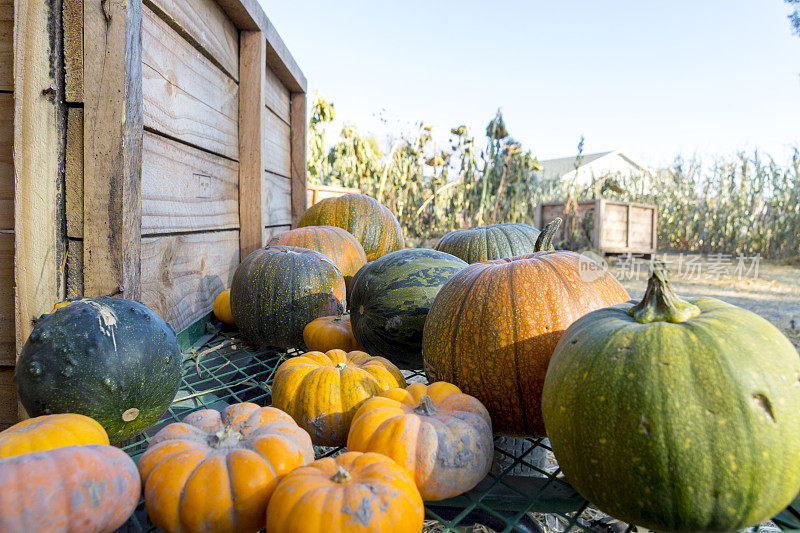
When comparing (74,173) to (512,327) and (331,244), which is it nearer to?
(512,327)

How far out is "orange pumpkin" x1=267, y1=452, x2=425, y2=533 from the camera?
0.82m

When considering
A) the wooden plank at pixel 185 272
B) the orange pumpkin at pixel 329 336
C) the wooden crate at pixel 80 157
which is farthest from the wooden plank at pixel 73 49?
the orange pumpkin at pixel 329 336

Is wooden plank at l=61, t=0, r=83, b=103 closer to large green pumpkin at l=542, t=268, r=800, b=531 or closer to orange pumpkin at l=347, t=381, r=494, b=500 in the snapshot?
orange pumpkin at l=347, t=381, r=494, b=500

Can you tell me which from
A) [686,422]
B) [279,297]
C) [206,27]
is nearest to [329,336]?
[279,297]

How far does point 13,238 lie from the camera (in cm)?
138

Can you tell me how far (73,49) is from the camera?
4.57 feet

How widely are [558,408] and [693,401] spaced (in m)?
0.25

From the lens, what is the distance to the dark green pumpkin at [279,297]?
2230mm

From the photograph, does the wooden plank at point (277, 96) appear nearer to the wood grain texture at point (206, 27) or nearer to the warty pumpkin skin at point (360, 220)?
the wood grain texture at point (206, 27)

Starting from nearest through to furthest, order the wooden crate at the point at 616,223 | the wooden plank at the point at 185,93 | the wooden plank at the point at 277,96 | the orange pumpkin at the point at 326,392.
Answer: the orange pumpkin at the point at 326,392
the wooden plank at the point at 185,93
the wooden plank at the point at 277,96
the wooden crate at the point at 616,223

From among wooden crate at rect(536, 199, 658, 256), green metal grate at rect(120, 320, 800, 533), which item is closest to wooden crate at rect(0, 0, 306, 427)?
green metal grate at rect(120, 320, 800, 533)

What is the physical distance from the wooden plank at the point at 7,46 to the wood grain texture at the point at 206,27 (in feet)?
1.55

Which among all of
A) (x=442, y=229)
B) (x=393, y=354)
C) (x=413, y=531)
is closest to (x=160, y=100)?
(x=393, y=354)

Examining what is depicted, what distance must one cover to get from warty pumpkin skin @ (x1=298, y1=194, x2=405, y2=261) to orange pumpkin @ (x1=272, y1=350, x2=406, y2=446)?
226 cm
